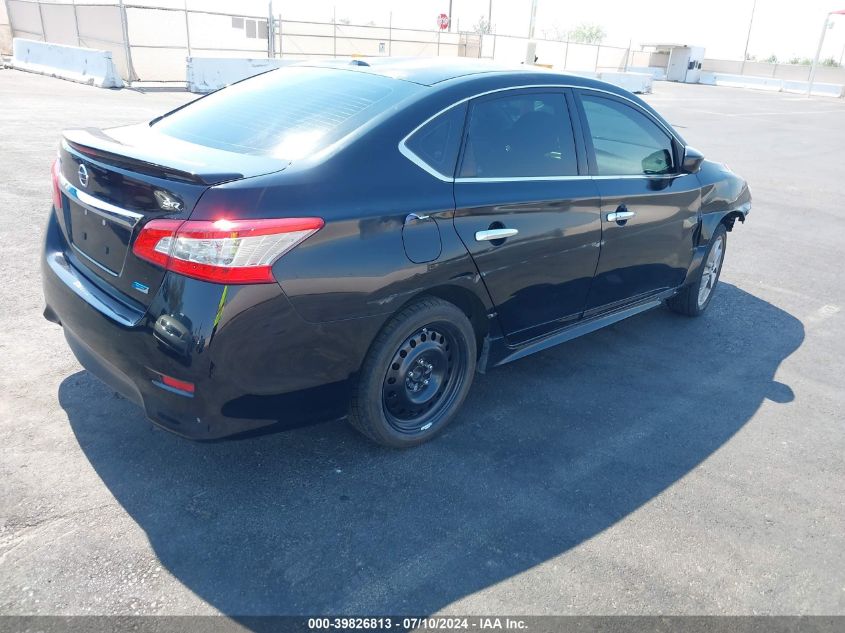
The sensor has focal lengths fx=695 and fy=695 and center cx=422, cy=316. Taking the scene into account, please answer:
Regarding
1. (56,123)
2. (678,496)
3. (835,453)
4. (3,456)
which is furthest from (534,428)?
(56,123)

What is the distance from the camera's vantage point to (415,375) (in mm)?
3572

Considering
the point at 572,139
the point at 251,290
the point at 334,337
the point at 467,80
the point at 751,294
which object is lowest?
the point at 751,294

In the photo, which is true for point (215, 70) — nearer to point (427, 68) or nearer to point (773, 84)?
point (427, 68)

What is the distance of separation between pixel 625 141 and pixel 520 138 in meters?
1.06

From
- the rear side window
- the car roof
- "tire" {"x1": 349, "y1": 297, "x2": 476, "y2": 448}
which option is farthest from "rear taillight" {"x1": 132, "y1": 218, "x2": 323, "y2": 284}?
the car roof

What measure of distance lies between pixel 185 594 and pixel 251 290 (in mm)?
1157

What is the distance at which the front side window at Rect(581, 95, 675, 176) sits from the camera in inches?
166

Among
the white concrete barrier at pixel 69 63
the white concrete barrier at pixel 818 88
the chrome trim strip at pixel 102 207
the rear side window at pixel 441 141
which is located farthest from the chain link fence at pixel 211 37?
the chrome trim strip at pixel 102 207

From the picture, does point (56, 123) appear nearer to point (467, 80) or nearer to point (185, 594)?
point (467, 80)

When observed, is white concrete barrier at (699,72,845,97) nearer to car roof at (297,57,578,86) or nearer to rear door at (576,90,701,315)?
rear door at (576,90,701,315)

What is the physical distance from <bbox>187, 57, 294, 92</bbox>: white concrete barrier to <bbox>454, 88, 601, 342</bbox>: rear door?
17.4 m

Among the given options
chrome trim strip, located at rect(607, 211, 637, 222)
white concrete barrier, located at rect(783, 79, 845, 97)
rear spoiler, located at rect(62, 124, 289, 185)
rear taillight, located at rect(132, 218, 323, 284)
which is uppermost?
rear spoiler, located at rect(62, 124, 289, 185)

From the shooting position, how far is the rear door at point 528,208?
3.49m

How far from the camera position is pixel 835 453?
12.9ft
